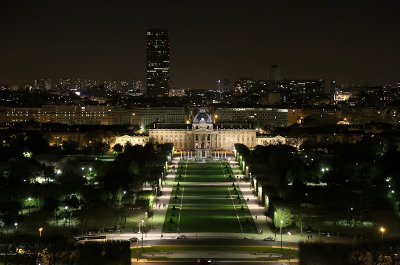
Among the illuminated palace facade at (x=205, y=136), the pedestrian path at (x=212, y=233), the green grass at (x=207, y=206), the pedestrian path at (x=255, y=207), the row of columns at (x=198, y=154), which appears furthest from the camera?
the illuminated palace facade at (x=205, y=136)

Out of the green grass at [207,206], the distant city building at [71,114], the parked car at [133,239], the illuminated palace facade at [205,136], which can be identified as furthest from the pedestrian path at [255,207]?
the distant city building at [71,114]

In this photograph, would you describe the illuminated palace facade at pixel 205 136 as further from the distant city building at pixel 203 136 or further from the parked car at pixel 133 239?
the parked car at pixel 133 239

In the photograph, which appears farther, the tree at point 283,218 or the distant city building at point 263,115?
the distant city building at point 263,115

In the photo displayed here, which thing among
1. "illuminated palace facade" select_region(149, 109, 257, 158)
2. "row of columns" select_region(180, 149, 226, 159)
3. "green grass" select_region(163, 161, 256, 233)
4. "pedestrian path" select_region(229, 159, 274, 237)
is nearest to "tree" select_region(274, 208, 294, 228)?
"pedestrian path" select_region(229, 159, 274, 237)

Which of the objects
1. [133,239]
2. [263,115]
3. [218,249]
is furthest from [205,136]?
[218,249]

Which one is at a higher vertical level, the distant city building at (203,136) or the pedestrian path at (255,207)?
the distant city building at (203,136)

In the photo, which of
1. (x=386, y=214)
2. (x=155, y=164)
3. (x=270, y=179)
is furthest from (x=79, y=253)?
(x=155, y=164)
